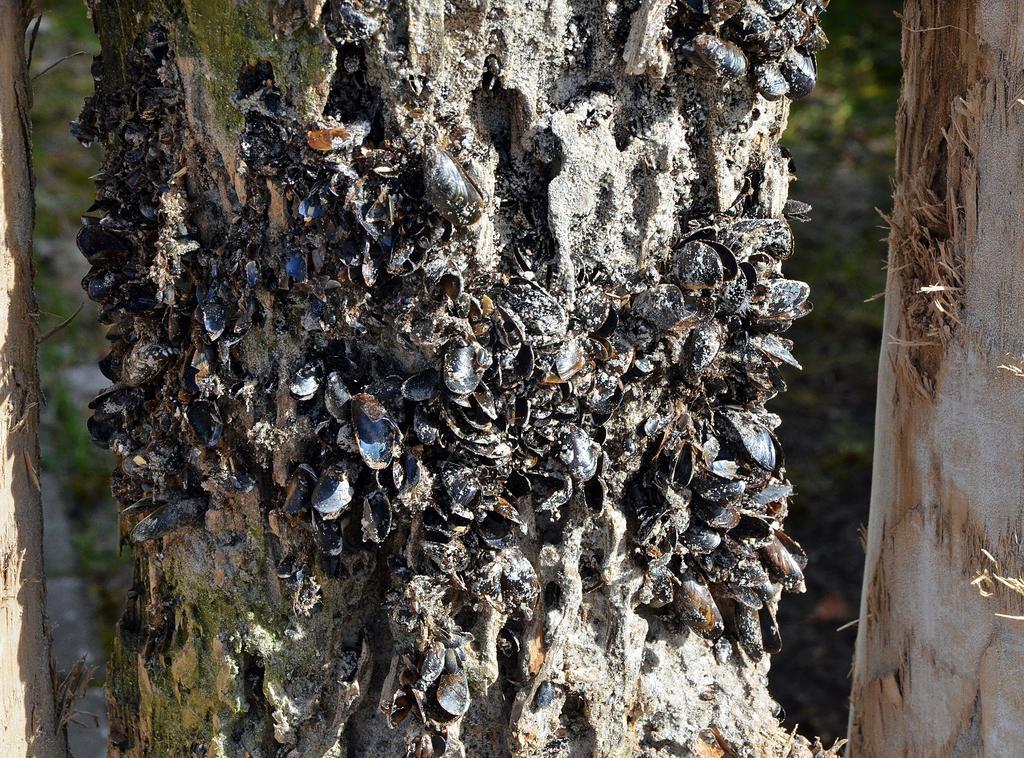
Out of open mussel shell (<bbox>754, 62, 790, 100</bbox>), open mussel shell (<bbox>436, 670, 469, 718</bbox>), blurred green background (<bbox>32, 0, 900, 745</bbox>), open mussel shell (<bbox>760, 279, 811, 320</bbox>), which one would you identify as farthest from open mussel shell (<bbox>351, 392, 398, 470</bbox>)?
blurred green background (<bbox>32, 0, 900, 745</bbox>)

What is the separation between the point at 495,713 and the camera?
142 centimetres

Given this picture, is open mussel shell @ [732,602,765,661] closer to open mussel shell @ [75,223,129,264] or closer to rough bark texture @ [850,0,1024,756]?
rough bark texture @ [850,0,1024,756]

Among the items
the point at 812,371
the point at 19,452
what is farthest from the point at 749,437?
the point at 812,371

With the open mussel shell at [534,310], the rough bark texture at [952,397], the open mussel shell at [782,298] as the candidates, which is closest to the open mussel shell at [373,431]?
the open mussel shell at [534,310]

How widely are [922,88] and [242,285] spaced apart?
1065mm

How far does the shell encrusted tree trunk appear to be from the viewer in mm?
1188

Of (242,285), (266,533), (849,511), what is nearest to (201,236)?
(242,285)

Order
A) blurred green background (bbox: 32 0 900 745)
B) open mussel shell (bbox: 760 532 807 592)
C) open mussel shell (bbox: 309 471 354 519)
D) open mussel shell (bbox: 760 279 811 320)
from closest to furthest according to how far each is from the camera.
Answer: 1. open mussel shell (bbox: 309 471 354 519)
2. open mussel shell (bbox: 760 279 811 320)
3. open mussel shell (bbox: 760 532 807 592)
4. blurred green background (bbox: 32 0 900 745)

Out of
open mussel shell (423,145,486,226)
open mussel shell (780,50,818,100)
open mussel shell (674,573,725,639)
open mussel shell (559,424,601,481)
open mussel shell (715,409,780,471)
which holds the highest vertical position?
open mussel shell (780,50,818,100)

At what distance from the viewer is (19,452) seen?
142 centimetres

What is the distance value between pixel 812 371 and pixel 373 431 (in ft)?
10.9

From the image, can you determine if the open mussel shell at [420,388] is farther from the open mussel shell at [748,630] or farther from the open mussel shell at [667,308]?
the open mussel shell at [748,630]

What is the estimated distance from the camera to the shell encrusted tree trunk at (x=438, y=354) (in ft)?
3.90

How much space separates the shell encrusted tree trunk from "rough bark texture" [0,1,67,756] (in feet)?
0.36
